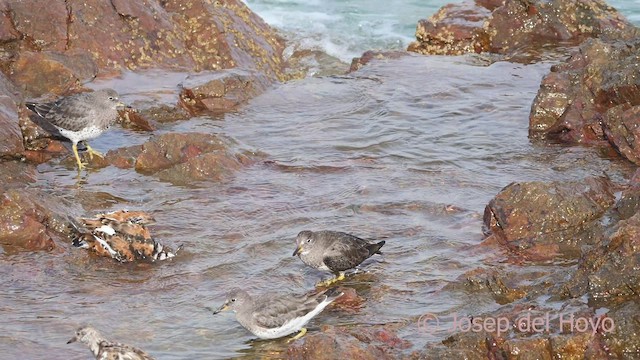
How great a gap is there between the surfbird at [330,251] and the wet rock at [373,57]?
9102 mm

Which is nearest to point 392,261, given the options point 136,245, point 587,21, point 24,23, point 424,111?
point 136,245

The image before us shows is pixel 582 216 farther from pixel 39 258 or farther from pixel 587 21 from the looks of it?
pixel 587 21

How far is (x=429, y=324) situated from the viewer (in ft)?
30.2

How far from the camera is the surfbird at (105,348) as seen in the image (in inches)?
316

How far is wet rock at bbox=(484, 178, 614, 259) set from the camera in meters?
11.1

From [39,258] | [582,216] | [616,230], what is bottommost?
[39,258]

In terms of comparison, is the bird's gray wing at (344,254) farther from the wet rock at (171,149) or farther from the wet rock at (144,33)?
the wet rock at (144,33)

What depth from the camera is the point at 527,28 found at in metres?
19.6

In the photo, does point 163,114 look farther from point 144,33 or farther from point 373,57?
point 373,57

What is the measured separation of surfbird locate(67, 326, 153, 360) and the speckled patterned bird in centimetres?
262

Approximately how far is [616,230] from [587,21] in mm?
11510

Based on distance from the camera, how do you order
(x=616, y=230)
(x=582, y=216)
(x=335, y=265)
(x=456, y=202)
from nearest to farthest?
(x=616, y=230) < (x=335, y=265) < (x=582, y=216) < (x=456, y=202)

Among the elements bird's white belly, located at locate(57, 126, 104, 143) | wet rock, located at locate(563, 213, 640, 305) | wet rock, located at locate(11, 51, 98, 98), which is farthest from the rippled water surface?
wet rock, located at locate(563, 213, 640, 305)

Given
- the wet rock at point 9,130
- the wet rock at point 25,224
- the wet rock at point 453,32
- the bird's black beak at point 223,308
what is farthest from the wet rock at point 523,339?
the wet rock at point 453,32
